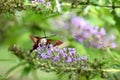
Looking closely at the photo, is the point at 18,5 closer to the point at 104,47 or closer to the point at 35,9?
the point at 35,9

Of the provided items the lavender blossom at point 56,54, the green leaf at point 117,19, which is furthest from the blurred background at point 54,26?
the lavender blossom at point 56,54

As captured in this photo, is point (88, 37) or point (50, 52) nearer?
point (50, 52)

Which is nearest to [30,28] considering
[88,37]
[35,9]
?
[88,37]

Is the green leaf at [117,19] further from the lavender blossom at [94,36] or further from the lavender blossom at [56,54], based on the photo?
the lavender blossom at [56,54]

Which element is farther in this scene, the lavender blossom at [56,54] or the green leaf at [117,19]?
the green leaf at [117,19]

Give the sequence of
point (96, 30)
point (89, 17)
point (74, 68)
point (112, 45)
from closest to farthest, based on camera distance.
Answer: point (74, 68), point (112, 45), point (96, 30), point (89, 17)

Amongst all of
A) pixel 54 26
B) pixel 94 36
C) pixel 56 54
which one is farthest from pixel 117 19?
pixel 54 26

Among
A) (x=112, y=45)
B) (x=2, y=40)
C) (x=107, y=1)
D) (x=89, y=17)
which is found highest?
(x=107, y=1)

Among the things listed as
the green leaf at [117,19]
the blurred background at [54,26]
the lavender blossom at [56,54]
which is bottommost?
the blurred background at [54,26]

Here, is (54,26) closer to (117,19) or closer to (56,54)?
(117,19)

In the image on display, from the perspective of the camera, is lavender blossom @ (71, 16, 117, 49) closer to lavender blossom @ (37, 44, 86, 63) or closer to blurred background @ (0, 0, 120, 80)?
blurred background @ (0, 0, 120, 80)

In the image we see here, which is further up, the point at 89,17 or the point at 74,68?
the point at 74,68
